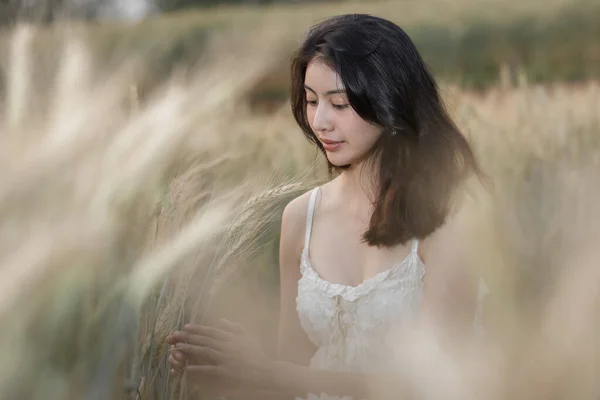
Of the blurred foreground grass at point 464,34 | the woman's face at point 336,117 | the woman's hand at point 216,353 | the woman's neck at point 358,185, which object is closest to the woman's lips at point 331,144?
the woman's face at point 336,117

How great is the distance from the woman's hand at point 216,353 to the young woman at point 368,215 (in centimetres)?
18

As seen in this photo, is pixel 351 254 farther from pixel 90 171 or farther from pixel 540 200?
pixel 90 171

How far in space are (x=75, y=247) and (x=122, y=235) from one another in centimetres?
4

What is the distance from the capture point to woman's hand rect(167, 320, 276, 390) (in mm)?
427

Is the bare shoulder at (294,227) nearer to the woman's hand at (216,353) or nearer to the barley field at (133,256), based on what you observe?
the barley field at (133,256)

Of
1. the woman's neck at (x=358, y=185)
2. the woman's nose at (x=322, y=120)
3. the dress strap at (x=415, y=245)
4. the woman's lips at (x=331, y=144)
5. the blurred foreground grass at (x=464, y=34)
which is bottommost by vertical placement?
the dress strap at (x=415, y=245)

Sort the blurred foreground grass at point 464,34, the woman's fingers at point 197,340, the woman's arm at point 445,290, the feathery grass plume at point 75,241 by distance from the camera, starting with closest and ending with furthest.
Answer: the feathery grass plume at point 75,241, the woman's fingers at point 197,340, the woman's arm at point 445,290, the blurred foreground grass at point 464,34

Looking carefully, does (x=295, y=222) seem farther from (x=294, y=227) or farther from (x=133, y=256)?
(x=133, y=256)

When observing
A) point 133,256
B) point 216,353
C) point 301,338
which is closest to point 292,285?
point 301,338

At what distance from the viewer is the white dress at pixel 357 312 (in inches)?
30.5

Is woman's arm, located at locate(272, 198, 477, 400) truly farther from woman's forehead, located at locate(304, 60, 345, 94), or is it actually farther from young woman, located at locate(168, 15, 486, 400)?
woman's forehead, located at locate(304, 60, 345, 94)

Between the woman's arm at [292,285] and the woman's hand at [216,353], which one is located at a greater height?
the woman's hand at [216,353]

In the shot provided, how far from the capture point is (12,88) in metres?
0.42

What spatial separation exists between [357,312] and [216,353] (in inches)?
14.1
